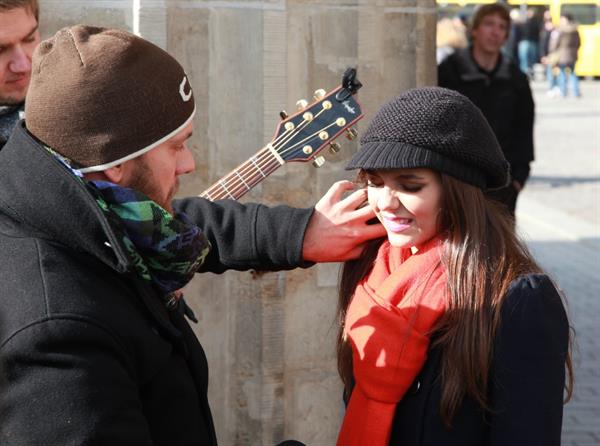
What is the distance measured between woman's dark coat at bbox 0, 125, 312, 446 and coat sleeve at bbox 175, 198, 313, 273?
0.54 metres

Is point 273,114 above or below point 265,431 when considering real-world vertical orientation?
above

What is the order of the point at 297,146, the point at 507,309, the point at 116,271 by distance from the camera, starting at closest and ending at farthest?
the point at 116,271 < the point at 507,309 < the point at 297,146

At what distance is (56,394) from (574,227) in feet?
28.8

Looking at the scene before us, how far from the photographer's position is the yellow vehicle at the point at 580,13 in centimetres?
2408

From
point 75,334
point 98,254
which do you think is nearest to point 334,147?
point 98,254

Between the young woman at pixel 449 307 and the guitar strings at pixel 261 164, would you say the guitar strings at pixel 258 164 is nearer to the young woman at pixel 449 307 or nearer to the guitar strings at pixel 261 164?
the guitar strings at pixel 261 164

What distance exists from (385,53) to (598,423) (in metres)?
2.48

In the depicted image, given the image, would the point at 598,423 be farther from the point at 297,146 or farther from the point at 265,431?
the point at 297,146

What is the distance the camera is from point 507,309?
228cm

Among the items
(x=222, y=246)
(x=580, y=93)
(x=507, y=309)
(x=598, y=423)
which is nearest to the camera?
(x=507, y=309)

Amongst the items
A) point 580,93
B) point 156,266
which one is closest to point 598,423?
point 156,266

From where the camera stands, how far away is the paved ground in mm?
5890

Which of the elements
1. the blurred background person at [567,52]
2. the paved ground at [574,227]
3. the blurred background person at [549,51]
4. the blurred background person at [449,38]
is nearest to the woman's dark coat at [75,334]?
the paved ground at [574,227]

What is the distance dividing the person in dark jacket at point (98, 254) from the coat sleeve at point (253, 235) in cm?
49
